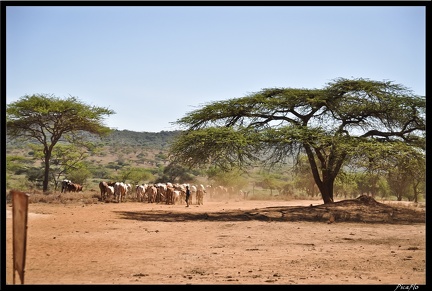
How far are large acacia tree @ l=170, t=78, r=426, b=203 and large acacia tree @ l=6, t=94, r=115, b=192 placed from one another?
658 cm

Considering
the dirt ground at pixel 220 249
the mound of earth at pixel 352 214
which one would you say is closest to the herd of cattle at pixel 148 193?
the dirt ground at pixel 220 249

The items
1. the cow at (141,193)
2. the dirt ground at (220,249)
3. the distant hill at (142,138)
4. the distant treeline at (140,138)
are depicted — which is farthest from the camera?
the distant hill at (142,138)

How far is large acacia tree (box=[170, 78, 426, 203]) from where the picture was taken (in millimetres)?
20422

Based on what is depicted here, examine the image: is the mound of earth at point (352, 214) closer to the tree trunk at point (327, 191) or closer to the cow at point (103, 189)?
the tree trunk at point (327, 191)

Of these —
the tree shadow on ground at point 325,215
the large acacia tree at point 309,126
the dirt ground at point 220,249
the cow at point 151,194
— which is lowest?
the dirt ground at point 220,249

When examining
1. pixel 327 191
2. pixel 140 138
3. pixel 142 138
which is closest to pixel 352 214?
pixel 327 191

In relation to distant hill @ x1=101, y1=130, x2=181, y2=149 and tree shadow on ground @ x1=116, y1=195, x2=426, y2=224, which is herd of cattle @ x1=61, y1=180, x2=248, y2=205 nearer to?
tree shadow on ground @ x1=116, y1=195, x2=426, y2=224

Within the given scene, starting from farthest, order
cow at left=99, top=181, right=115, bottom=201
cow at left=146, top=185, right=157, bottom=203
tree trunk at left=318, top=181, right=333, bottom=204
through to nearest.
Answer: cow at left=146, top=185, right=157, bottom=203 → cow at left=99, top=181, right=115, bottom=201 → tree trunk at left=318, top=181, right=333, bottom=204

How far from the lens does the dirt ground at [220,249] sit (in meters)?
7.96

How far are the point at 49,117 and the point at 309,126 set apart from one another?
1299 centimetres

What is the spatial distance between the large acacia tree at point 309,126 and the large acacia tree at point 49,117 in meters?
6.58

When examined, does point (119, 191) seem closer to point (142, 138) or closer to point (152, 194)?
point (152, 194)

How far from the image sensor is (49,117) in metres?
25.9

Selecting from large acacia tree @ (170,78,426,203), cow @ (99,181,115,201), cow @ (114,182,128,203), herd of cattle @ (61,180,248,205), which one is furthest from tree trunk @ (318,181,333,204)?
cow @ (99,181,115,201)
